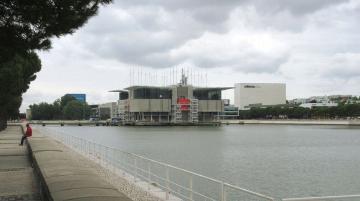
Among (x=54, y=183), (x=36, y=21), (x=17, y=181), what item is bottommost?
(x=17, y=181)

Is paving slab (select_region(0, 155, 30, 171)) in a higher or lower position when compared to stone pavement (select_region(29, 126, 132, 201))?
lower

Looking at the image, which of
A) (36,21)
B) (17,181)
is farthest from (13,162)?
(36,21)

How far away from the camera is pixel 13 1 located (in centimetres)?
1075

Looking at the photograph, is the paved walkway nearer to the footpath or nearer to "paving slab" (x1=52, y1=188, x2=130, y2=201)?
the footpath

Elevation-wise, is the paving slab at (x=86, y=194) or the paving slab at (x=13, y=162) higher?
the paving slab at (x=86, y=194)

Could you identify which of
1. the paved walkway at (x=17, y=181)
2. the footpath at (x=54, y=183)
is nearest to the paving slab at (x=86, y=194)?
the footpath at (x=54, y=183)

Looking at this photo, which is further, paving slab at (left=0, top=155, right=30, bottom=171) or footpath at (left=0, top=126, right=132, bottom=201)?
paving slab at (left=0, top=155, right=30, bottom=171)

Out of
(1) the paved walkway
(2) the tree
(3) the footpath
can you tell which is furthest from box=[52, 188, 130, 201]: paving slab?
(1) the paved walkway

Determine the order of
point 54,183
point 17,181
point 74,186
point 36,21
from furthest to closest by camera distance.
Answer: point 17,181, point 54,183, point 74,186, point 36,21

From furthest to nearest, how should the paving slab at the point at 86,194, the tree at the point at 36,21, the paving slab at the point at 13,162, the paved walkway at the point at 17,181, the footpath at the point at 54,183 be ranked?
the paving slab at the point at 13,162 → the paved walkway at the point at 17,181 → the tree at the point at 36,21 → the footpath at the point at 54,183 → the paving slab at the point at 86,194

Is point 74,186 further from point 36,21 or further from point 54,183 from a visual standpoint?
point 36,21

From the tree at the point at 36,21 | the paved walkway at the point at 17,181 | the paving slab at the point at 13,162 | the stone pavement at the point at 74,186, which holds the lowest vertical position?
the paved walkway at the point at 17,181

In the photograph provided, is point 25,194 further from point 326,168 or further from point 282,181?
point 326,168

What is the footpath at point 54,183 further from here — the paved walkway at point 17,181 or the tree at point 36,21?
the tree at point 36,21
